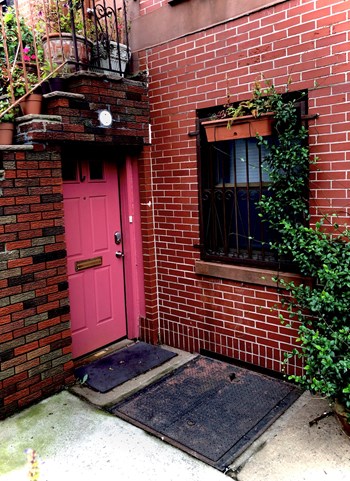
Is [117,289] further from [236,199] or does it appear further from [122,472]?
[122,472]

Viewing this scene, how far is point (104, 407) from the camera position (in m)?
3.73

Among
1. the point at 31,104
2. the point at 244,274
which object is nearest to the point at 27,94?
the point at 31,104

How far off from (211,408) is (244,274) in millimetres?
1289

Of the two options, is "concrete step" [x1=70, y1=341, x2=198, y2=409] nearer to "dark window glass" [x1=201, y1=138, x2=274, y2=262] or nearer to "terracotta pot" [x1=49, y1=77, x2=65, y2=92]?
"dark window glass" [x1=201, y1=138, x2=274, y2=262]

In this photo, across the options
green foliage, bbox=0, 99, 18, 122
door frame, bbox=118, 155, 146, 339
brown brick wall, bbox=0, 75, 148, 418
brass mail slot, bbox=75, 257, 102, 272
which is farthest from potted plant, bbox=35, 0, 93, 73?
brass mail slot, bbox=75, 257, 102, 272

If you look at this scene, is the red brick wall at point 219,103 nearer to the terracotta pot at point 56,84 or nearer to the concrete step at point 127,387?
the concrete step at point 127,387

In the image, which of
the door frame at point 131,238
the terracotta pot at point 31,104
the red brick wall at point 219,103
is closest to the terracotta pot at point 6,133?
the terracotta pot at point 31,104

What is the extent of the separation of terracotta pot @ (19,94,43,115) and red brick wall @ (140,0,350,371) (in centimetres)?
137

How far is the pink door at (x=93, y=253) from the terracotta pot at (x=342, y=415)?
8.88ft

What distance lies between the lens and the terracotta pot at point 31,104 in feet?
12.5

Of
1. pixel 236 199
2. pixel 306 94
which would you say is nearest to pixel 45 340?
pixel 236 199

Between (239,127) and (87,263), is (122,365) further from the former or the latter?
(239,127)

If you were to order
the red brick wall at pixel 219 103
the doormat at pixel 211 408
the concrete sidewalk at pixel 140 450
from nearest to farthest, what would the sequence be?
the concrete sidewalk at pixel 140 450 → the doormat at pixel 211 408 → the red brick wall at pixel 219 103

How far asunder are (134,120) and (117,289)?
1.99 metres
